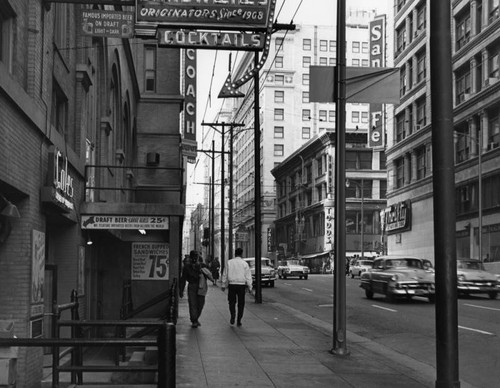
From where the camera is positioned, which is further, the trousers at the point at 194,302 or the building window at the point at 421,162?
the building window at the point at 421,162

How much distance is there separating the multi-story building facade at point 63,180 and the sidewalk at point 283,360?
7.57 feet

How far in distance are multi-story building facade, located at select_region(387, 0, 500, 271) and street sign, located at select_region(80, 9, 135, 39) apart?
33178 millimetres

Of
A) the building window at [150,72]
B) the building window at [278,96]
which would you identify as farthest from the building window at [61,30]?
the building window at [278,96]

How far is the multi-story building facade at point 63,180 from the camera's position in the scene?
342 inches

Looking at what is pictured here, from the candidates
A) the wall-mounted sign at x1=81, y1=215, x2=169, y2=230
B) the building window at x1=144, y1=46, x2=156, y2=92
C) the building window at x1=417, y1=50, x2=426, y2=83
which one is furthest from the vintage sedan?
the building window at x1=417, y1=50, x2=426, y2=83

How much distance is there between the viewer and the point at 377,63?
63.5 m

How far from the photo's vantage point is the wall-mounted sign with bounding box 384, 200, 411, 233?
2259 inches

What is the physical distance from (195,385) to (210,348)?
10.9 feet

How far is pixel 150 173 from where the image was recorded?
96.8 ft

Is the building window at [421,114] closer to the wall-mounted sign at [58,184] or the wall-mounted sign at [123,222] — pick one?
the wall-mounted sign at [123,222]

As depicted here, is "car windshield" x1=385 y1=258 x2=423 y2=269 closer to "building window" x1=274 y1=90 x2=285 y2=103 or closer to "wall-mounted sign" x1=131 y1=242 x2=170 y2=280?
"wall-mounted sign" x1=131 y1=242 x2=170 y2=280

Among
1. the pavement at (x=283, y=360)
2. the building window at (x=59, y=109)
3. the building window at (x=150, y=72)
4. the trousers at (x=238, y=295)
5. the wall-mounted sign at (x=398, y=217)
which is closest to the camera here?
the pavement at (x=283, y=360)

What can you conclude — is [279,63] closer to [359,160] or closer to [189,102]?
[359,160]

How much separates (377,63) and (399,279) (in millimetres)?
42907
